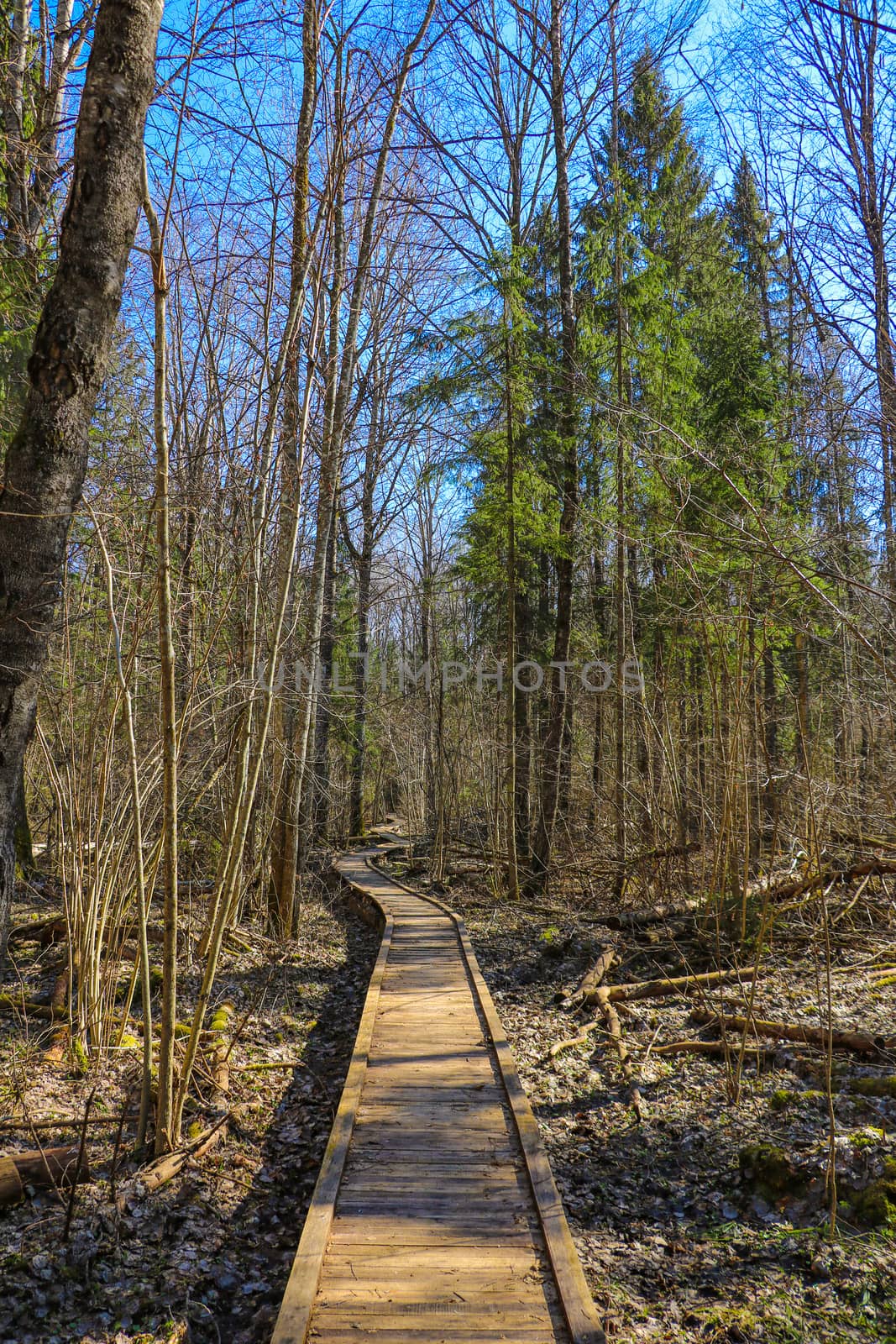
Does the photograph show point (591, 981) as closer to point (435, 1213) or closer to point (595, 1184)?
point (595, 1184)

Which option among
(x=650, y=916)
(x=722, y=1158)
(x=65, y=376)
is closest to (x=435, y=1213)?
(x=722, y=1158)

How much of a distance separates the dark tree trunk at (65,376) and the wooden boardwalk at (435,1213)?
186 centimetres

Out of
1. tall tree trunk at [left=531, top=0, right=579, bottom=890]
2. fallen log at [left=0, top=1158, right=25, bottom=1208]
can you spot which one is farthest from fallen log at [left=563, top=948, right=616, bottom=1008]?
fallen log at [left=0, top=1158, right=25, bottom=1208]

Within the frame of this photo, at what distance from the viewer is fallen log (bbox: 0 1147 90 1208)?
140 inches

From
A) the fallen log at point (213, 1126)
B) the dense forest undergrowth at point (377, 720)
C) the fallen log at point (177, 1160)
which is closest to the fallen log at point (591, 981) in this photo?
the dense forest undergrowth at point (377, 720)

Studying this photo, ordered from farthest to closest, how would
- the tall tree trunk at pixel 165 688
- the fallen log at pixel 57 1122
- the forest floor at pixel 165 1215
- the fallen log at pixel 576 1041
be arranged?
the fallen log at pixel 576 1041 → the fallen log at pixel 57 1122 → the tall tree trunk at pixel 165 688 → the forest floor at pixel 165 1215

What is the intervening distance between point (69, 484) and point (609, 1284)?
4.07 m

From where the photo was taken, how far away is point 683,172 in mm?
17000

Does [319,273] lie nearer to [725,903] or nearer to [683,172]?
[725,903]

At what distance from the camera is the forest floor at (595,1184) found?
321cm

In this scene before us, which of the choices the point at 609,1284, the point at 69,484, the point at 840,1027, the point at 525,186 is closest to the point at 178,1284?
the point at 609,1284

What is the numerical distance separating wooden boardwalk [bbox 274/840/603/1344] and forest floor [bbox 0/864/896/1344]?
1.31 feet

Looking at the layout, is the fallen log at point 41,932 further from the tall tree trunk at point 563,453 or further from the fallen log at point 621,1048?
the tall tree trunk at point 563,453

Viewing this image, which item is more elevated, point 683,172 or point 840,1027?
point 683,172
